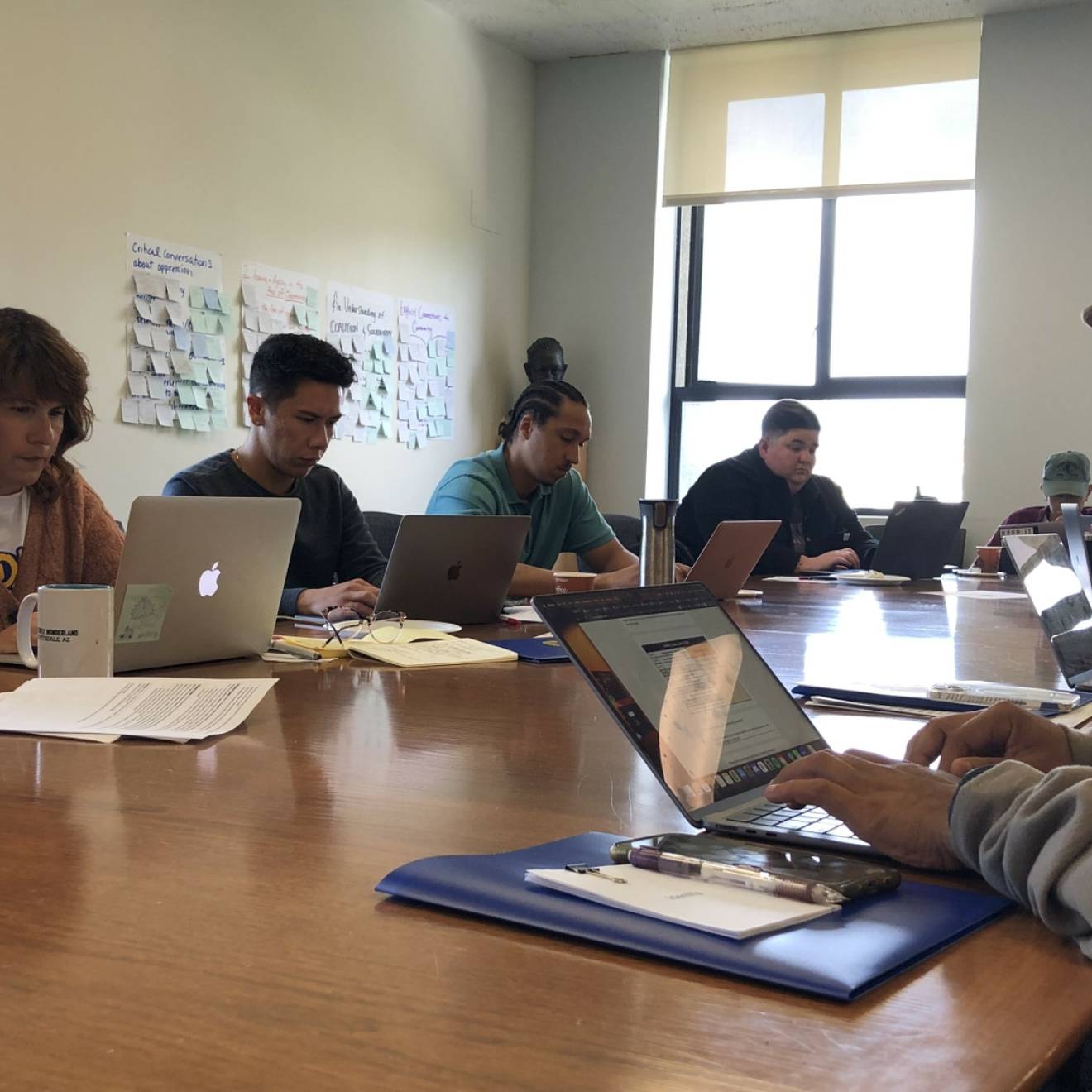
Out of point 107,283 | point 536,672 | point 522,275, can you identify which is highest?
point 522,275

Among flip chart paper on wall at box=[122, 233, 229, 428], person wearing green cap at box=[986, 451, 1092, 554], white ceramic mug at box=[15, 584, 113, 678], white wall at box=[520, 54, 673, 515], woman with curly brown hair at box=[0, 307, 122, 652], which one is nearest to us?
white ceramic mug at box=[15, 584, 113, 678]

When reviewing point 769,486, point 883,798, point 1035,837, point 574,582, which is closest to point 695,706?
point 883,798

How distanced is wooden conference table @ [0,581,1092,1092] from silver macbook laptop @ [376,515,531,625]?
38.1 inches

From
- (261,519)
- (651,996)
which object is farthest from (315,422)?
(651,996)

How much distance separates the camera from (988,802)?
754 millimetres

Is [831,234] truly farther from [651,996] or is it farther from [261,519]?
[651,996]

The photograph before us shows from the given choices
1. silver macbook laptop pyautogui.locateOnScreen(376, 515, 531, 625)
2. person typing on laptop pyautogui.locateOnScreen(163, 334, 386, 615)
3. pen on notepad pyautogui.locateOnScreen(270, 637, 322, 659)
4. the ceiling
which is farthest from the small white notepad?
the ceiling

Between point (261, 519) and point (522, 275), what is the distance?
15.3 ft

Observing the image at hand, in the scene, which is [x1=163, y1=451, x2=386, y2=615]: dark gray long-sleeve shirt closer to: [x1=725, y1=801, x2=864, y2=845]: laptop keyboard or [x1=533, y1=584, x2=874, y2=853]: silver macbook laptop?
[x1=533, y1=584, x2=874, y2=853]: silver macbook laptop

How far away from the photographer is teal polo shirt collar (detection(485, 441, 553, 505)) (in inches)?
136

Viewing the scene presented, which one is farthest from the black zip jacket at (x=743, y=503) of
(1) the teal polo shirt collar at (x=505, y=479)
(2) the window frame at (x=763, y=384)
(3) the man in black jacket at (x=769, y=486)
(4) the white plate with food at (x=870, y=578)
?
(2) the window frame at (x=763, y=384)

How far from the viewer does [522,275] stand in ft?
20.3

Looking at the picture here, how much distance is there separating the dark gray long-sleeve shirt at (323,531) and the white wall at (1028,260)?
3374mm

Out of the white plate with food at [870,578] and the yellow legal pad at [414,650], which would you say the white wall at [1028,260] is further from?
the yellow legal pad at [414,650]
